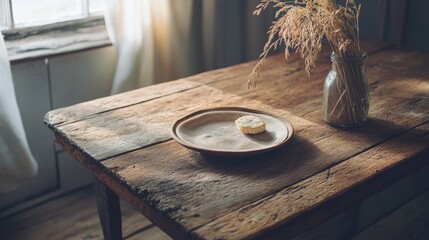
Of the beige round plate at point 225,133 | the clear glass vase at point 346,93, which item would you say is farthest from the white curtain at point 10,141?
the clear glass vase at point 346,93

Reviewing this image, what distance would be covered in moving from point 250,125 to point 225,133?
76mm

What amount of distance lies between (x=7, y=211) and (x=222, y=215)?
55.3 inches

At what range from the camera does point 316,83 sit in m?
1.97

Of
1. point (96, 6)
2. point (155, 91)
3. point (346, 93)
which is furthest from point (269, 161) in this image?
point (96, 6)

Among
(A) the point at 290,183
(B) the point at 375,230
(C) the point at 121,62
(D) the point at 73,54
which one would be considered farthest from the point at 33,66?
(B) the point at 375,230

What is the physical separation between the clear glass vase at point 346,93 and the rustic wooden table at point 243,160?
34 millimetres

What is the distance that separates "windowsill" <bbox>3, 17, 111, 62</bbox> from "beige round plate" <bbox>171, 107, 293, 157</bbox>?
0.87 meters

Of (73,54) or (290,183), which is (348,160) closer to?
(290,183)

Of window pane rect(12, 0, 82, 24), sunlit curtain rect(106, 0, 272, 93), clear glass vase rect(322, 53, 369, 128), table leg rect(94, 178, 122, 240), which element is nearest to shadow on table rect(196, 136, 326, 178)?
clear glass vase rect(322, 53, 369, 128)

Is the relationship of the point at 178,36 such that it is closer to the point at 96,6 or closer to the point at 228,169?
the point at 96,6

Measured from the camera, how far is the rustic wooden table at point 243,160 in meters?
1.22

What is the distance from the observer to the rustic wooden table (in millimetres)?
1224

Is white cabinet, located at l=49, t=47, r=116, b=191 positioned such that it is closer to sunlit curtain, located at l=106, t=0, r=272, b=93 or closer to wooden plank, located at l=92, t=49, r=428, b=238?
sunlit curtain, located at l=106, t=0, r=272, b=93

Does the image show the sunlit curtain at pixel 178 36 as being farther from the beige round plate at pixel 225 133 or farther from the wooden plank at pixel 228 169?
the wooden plank at pixel 228 169
